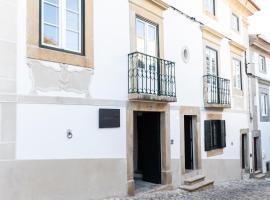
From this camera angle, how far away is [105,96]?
7.69m

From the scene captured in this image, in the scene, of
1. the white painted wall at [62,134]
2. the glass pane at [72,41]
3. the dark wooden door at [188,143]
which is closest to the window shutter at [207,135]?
the dark wooden door at [188,143]

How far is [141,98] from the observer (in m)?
8.23

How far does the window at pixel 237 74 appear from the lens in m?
14.5

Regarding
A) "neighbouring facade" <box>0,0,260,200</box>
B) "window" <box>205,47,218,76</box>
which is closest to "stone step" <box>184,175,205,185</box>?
"neighbouring facade" <box>0,0,260,200</box>

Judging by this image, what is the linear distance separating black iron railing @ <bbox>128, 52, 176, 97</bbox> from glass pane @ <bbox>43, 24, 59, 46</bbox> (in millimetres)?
2068

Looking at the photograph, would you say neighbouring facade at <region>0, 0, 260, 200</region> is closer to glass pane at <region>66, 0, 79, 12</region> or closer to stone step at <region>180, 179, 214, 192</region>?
glass pane at <region>66, 0, 79, 12</region>

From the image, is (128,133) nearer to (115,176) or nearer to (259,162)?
(115,176)

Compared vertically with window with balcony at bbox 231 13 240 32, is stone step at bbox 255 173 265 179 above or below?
below

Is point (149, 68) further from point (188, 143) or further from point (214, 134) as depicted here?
point (214, 134)

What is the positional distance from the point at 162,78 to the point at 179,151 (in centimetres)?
220

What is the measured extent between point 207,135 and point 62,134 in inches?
247

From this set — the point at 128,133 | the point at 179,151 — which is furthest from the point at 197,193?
the point at 128,133

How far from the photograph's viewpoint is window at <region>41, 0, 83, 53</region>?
664 centimetres

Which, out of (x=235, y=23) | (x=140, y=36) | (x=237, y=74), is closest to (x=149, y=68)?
(x=140, y=36)
